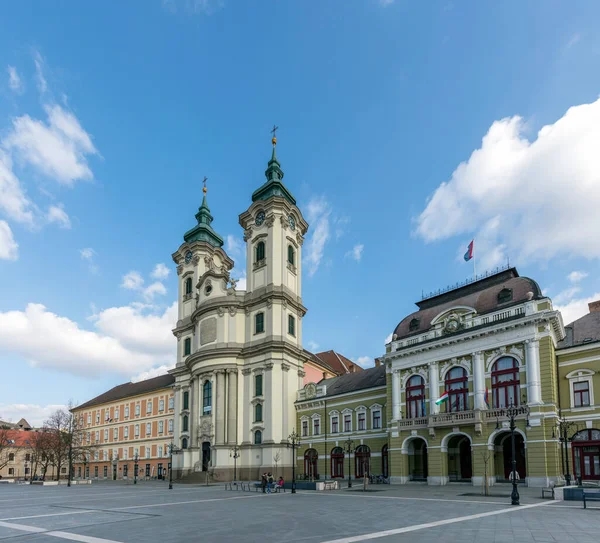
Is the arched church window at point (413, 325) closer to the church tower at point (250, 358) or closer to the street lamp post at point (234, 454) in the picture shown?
the church tower at point (250, 358)

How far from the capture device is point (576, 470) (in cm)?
3631

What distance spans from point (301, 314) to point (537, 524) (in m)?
47.7

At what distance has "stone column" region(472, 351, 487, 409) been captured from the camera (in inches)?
1563

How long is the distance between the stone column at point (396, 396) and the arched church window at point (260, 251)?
2321cm

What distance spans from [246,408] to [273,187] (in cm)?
2563

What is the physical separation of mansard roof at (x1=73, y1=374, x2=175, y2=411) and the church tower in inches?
638

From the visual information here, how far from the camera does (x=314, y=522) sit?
62.3ft

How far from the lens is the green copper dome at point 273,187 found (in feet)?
214

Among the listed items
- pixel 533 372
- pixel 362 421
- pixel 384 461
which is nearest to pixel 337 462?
pixel 362 421

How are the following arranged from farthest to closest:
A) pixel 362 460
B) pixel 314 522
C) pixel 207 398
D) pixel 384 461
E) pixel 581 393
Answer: pixel 207 398 < pixel 362 460 < pixel 384 461 < pixel 581 393 < pixel 314 522

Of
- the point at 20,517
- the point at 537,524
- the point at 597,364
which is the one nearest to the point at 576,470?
the point at 597,364

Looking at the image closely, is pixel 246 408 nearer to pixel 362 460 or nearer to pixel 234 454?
pixel 234 454

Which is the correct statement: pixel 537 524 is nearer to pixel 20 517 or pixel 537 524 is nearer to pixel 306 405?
pixel 20 517

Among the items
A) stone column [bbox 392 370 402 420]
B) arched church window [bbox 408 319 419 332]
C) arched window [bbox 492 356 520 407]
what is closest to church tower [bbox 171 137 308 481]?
stone column [bbox 392 370 402 420]
